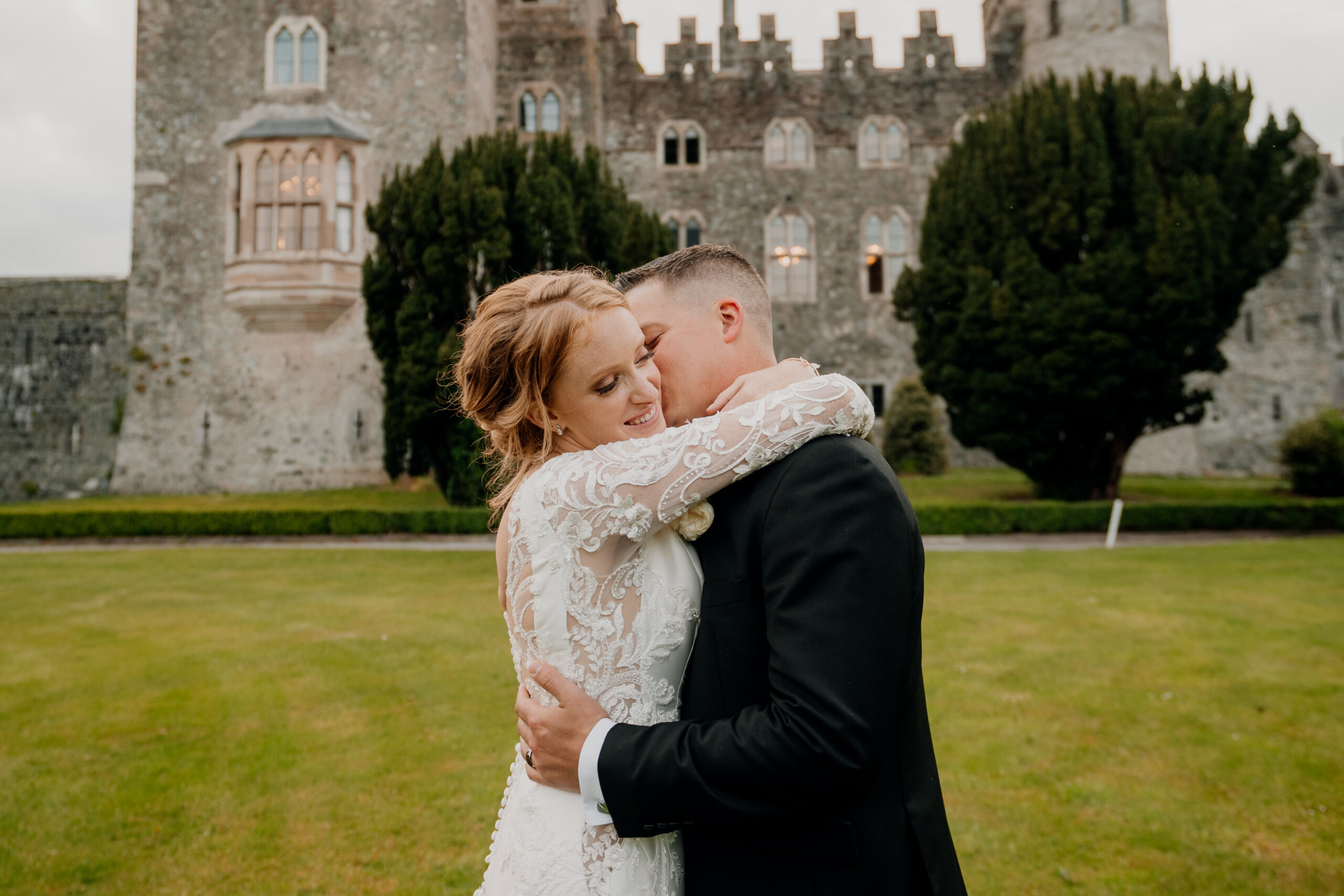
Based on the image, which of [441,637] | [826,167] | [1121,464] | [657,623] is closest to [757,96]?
[826,167]

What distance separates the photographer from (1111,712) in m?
5.91

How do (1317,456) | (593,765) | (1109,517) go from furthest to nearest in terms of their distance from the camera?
1. (1317,456)
2. (1109,517)
3. (593,765)

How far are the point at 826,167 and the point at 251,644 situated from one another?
23.4m

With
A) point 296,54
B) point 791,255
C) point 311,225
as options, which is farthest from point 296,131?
point 791,255

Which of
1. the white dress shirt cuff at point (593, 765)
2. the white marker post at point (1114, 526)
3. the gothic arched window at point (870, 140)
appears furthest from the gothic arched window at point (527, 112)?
the white dress shirt cuff at point (593, 765)

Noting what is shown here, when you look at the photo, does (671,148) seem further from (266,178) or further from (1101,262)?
(1101,262)

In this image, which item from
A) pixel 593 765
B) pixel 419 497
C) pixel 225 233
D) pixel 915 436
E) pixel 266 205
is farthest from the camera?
pixel 915 436

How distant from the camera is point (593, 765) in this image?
1.60 meters

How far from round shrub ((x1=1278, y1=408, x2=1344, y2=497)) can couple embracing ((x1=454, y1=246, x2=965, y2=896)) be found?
21327mm

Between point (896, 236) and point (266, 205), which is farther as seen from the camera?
point (896, 236)

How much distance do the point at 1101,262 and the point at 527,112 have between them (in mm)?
16231

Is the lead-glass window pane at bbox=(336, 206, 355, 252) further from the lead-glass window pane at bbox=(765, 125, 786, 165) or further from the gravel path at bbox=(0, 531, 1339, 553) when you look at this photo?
the lead-glass window pane at bbox=(765, 125, 786, 165)

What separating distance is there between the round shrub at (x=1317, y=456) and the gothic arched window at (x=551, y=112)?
67.8 feet

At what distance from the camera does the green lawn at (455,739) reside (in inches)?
158
